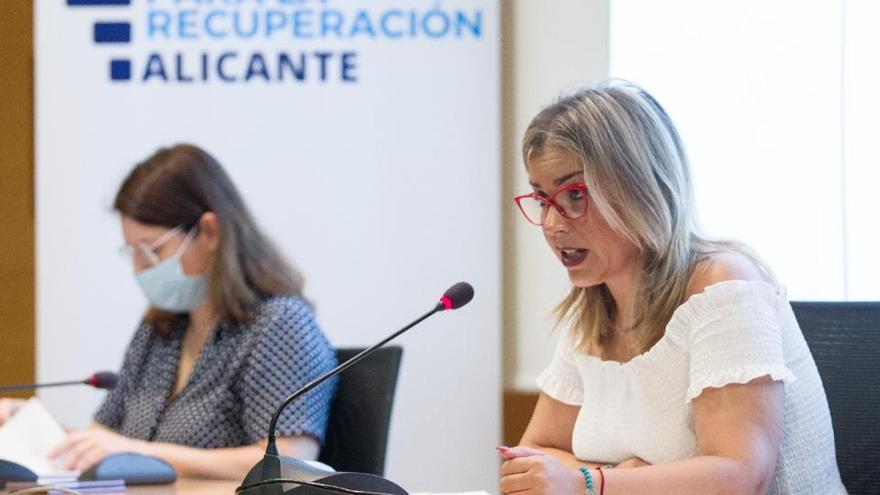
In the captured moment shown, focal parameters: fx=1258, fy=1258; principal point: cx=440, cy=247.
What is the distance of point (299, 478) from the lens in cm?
164

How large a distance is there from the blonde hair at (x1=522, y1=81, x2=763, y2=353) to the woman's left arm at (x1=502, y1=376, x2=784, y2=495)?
0.71ft

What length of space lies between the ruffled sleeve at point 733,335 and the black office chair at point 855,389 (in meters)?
0.23

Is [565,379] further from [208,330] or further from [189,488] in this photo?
[208,330]

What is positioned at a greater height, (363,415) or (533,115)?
(533,115)

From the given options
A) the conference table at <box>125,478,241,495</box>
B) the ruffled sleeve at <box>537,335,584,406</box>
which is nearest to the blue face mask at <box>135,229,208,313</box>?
the conference table at <box>125,478,241,495</box>

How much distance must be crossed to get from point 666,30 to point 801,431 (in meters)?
2.19

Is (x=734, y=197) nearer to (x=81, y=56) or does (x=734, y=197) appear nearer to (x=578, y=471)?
(x=81, y=56)

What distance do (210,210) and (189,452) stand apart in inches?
24.3

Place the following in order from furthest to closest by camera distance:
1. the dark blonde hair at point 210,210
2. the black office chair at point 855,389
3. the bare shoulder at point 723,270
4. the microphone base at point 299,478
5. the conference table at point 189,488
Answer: the dark blonde hair at point 210,210 < the conference table at point 189,488 < the black office chair at point 855,389 < the bare shoulder at point 723,270 < the microphone base at point 299,478

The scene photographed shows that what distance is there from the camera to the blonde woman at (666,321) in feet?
6.06

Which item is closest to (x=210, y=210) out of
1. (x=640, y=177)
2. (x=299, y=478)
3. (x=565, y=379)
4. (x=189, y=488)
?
(x=189, y=488)

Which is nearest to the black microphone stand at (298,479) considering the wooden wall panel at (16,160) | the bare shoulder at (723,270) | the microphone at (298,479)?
the microphone at (298,479)

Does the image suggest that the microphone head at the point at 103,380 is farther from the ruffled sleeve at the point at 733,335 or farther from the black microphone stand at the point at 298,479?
the ruffled sleeve at the point at 733,335

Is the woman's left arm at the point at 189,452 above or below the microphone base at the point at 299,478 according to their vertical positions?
below
